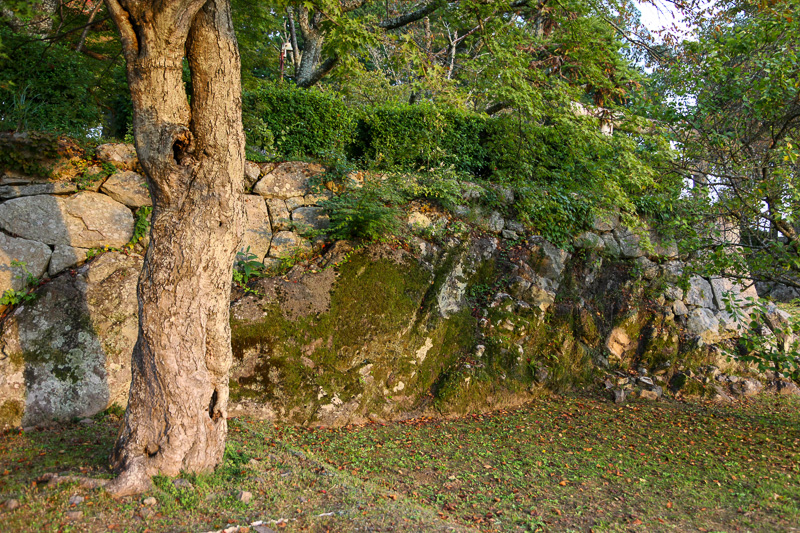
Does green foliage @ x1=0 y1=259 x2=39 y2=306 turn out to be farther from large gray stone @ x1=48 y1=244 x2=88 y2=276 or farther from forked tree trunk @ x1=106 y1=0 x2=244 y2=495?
forked tree trunk @ x1=106 y1=0 x2=244 y2=495

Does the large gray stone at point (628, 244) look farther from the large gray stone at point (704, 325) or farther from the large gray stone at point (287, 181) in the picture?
the large gray stone at point (287, 181)

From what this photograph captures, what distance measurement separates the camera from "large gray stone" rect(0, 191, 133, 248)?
615 centimetres

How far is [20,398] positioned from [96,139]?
12.2 feet

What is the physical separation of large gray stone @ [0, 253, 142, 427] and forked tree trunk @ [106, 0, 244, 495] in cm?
188

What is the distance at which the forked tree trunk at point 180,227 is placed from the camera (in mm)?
3932

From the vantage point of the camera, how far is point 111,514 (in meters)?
3.39

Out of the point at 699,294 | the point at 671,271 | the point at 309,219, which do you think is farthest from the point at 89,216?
the point at 699,294

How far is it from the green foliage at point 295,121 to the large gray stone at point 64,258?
3.17m

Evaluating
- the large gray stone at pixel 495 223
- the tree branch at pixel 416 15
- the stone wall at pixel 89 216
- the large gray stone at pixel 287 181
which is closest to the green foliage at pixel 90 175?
the stone wall at pixel 89 216

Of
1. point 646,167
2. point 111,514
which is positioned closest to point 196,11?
point 111,514

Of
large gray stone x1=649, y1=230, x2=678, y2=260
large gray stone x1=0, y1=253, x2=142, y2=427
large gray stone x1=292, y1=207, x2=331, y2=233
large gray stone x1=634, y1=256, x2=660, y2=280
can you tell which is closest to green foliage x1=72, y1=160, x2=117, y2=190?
large gray stone x1=0, y1=253, x2=142, y2=427

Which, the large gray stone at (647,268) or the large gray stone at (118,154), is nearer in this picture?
the large gray stone at (118,154)

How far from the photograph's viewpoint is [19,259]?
592 centimetres

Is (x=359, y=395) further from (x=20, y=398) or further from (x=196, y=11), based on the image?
(x=196, y=11)
